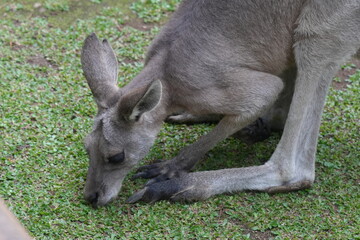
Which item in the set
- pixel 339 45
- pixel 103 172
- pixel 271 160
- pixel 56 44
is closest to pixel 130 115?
pixel 103 172

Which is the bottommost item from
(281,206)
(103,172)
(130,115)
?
(281,206)

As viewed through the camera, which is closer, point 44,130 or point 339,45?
point 339,45

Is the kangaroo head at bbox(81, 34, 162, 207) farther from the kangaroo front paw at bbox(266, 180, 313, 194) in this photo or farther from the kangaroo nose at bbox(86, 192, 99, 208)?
the kangaroo front paw at bbox(266, 180, 313, 194)

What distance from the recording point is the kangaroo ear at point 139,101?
3.41 m

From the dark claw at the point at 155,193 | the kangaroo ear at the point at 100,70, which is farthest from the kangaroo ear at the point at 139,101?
the dark claw at the point at 155,193

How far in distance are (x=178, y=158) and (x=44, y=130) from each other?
113 cm

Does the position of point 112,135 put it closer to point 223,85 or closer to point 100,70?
point 100,70

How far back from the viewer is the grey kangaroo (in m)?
3.67

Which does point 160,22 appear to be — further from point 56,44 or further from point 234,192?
point 234,192

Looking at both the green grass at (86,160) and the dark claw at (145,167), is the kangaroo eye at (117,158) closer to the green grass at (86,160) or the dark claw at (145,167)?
the green grass at (86,160)

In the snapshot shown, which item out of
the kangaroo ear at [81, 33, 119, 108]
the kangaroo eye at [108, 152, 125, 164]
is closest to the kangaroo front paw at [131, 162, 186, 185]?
the kangaroo eye at [108, 152, 125, 164]

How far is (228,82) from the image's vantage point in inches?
150

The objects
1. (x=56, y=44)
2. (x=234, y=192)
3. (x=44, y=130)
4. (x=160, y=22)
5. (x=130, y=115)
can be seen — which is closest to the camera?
(x=130, y=115)

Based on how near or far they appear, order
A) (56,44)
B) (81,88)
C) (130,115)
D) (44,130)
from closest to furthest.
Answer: (130,115) < (44,130) < (81,88) < (56,44)
